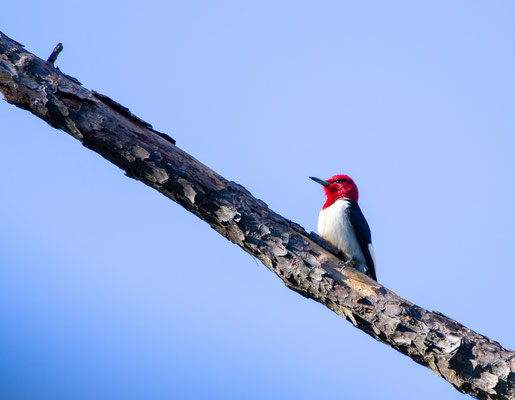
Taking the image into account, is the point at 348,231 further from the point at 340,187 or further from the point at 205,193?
the point at 205,193

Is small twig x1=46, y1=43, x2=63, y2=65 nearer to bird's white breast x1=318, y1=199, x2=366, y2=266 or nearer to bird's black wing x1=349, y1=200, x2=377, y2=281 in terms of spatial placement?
bird's white breast x1=318, y1=199, x2=366, y2=266

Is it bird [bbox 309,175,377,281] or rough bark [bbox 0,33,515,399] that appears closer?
rough bark [bbox 0,33,515,399]

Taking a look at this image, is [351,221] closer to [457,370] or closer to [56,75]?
[457,370]

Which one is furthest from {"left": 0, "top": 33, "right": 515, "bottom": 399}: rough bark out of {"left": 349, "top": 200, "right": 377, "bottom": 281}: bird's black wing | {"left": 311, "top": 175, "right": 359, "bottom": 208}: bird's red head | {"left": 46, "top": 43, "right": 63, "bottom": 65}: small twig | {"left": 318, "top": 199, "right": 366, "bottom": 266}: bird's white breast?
{"left": 311, "top": 175, "right": 359, "bottom": 208}: bird's red head

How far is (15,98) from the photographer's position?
388cm

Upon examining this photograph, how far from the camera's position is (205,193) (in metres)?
3.87

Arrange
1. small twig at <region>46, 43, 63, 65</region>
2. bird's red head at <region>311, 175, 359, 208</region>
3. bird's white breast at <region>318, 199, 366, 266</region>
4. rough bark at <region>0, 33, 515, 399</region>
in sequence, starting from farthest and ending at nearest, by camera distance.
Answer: bird's red head at <region>311, 175, 359, 208</region> → bird's white breast at <region>318, 199, 366, 266</region> → small twig at <region>46, 43, 63, 65</region> → rough bark at <region>0, 33, 515, 399</region>

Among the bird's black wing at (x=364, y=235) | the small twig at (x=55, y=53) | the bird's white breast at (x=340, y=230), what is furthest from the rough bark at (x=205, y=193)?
the bird's black wing at (x=364, y=235)

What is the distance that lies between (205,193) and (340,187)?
10.8 feet

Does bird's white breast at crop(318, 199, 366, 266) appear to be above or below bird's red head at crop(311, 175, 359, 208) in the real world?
below

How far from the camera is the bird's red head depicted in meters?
6.84

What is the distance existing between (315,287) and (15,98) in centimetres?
239

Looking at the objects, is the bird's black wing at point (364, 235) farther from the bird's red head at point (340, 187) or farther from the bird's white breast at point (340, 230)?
the bird's red head at point (340, 187)

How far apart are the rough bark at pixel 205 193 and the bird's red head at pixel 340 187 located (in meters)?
2.89
